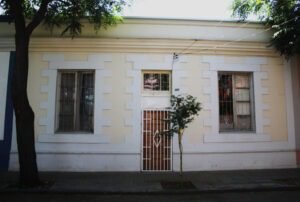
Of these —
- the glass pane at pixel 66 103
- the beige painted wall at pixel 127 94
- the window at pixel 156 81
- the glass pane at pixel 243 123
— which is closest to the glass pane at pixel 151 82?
the window at pixel 156 81

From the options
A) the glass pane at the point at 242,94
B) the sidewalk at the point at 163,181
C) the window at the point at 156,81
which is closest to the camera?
the sidewalk at the point at 163,181

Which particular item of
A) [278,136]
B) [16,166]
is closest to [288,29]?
[278,136]

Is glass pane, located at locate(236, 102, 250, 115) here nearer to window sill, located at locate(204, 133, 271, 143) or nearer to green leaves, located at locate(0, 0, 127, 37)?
window sill, located at locate(204, 133, 271, 143)

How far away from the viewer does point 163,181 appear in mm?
9203

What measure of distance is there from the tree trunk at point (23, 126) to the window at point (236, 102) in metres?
6.27

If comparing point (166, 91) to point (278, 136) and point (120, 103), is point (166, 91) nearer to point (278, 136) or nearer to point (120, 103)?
point (120, 103)

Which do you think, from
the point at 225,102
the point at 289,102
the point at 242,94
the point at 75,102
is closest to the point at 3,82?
the point at 75,102

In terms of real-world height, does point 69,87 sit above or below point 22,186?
above

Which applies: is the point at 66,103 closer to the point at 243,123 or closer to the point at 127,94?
the point at 127,94

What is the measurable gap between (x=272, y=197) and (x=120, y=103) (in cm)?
552

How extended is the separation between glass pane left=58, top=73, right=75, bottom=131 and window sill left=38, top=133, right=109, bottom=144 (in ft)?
1.38

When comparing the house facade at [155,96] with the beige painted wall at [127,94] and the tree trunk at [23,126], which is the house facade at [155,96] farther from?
the tree trunk at [23,126]

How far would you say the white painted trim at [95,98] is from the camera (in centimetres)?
1070

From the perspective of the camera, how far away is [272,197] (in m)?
7.61
